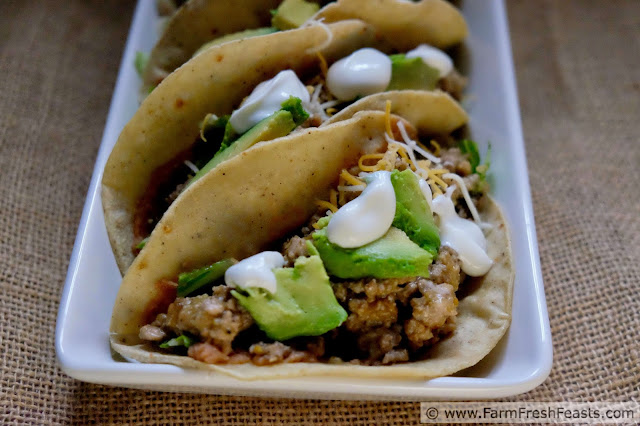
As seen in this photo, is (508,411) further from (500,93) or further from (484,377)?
(500,93)

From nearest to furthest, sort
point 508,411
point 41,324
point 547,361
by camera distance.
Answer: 1. point 547,361
2. point 508,411
3. point 41,324

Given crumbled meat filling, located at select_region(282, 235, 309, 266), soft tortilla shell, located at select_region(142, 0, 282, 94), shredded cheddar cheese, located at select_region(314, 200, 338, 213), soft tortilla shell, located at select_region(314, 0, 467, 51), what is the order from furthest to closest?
soft tortilla shell, located at select_region(142, 0, 282, 94) < soft tortilla shell, located at select_region(314, 0, 467, 51) < shredded cheddar cheese, located at select_region(314, 200, 338, 213) < crumbled meat filling, located at select_region(282, 235, 309, 266)

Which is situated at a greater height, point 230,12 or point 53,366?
point 230,12

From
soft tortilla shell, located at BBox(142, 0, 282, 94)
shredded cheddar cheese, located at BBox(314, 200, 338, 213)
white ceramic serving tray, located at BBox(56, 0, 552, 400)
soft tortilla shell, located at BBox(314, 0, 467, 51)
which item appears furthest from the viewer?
soft tortilla shell, located at BBox(142, 0, 282, 94)

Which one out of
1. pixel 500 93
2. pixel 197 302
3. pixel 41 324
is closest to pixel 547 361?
pixel 197 302

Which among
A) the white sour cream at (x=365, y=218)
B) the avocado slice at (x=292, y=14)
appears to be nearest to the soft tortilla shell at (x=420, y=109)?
the white sour cream at (x=365, y=218)

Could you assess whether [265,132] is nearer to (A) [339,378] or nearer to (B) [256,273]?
(B) [256,273]

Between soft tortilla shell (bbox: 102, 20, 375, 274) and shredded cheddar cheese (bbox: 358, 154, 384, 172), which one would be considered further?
soft tortilla shell (bbox: 102, 20, 375, 274)

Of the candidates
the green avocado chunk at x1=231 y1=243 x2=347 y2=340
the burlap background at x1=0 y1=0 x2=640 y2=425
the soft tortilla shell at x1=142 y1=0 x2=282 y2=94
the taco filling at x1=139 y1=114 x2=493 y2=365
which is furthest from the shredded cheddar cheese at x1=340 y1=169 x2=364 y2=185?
the soft tortilla shell at x1=142 y1=0 x2=282 y2=94

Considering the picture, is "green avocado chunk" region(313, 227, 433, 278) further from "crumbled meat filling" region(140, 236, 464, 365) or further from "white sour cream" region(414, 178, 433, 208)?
"white sour cream" region(414, 178, 433, 208)
